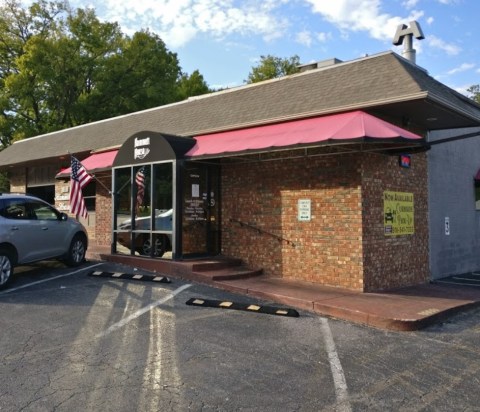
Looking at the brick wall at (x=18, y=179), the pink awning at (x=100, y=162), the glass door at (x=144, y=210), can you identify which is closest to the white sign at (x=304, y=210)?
the glass door at (x=144, y=210)

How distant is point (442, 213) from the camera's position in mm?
11961

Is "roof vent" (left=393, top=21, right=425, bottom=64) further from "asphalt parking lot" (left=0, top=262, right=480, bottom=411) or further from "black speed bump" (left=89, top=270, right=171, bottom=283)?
"black speed bump" (left=89, top=270, right=171, bottom=283)

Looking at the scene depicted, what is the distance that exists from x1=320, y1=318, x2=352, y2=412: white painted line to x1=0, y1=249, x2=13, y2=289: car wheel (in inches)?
238

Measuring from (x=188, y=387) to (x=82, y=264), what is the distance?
791 centimetres

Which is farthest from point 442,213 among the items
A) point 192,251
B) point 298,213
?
point 192,251

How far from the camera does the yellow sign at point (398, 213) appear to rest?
9.85m

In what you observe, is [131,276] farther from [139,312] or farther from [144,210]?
[139,312]

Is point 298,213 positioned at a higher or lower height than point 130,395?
higher

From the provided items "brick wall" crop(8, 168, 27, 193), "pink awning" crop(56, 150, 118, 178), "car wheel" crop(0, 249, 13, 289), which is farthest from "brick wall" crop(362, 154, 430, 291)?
"brick wall" crop(8, 168, 27, 193)

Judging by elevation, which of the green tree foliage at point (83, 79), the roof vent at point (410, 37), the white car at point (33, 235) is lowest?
the white car at point (33, 235)

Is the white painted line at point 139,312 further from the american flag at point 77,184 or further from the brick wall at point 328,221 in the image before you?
the american flag at point 77,184

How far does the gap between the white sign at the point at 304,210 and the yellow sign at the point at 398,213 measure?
151 centimetres

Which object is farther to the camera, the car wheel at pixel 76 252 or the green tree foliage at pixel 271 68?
the green tree foliage at pixel 271 68

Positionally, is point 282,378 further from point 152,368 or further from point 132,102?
point 132,102
